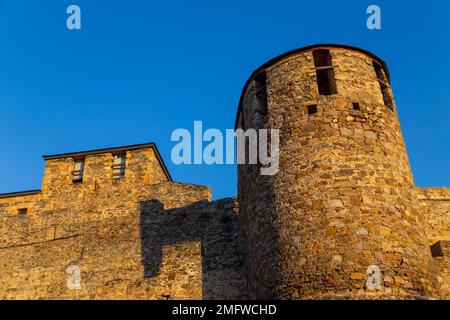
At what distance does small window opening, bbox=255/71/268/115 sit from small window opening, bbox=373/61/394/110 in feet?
9.19

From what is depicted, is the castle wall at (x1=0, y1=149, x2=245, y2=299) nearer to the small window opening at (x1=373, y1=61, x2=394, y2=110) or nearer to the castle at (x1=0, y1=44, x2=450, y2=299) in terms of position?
the castle at (x1=0, y1=44, x2=450, y2=299)

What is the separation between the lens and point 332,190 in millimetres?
10016

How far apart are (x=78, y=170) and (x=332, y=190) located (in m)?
12.2

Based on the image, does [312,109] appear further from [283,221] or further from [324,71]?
[283,221]

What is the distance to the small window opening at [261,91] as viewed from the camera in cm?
1218

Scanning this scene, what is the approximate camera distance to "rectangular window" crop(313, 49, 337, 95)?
38.1ft

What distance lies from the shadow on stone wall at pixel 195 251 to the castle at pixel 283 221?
35 mm

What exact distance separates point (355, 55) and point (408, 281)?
5533mm

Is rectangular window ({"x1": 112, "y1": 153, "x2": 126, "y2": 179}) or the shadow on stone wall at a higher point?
rectangular window ({"x1": 112, "y1": 153, "x2": 126, "y2": 179})

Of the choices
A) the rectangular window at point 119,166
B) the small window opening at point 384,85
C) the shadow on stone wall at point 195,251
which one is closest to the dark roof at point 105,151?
the rectangular window at point 119,166

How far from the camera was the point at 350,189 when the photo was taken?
9.98 metres

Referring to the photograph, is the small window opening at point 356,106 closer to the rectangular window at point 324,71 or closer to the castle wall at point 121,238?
the rectangular window at point 324,71

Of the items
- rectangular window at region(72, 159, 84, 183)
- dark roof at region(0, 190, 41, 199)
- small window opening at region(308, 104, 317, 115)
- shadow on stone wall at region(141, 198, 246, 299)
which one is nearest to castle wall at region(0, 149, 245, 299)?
shadow on stone wall at region(141, 198, 246, 299)

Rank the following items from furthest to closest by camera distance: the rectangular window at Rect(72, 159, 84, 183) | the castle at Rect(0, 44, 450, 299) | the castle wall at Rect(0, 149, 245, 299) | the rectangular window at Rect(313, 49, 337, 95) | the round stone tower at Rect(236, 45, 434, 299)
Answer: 1. the rectangular window at Rect(72, 159, 84, 183)
2. the castle wall at Rect(0, 149, 245, 299)
3. the rectangular window at Rect(313, 49, 337, 95)
4. the castle at Rect(0, 44, 450, 299)
5. the round stone tower at Rect(236, 45, 434, 299)
